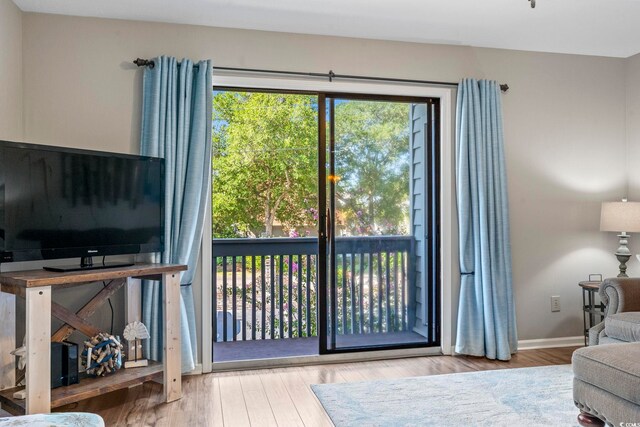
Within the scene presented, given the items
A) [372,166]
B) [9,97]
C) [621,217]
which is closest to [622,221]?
[621,217]

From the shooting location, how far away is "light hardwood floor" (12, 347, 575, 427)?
250 centimetres

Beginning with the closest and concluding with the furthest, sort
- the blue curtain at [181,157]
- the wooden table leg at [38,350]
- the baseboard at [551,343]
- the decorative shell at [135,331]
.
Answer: the wooden table leg at [38,350]
the decorative shell at [135,331]
the blue curtain at [181,157]
the baseboard at [551,343]

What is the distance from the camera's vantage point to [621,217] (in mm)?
3545

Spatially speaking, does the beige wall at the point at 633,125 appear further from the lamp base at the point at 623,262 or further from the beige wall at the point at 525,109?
the lamp base at the point at 623,262

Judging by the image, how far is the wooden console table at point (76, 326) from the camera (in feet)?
7.10

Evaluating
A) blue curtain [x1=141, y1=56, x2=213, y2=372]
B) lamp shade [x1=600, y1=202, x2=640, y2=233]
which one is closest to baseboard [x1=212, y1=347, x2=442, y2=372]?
blue curtain [x1=141, y1=56, x2=213, y2=372]

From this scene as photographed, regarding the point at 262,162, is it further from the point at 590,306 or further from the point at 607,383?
the point at 607,383

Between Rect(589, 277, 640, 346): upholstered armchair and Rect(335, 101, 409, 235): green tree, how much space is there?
4.77 feet

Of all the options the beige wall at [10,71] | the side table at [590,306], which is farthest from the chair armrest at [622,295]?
the beige wall at [10,71]

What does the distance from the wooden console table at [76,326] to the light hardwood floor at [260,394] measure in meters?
0.16

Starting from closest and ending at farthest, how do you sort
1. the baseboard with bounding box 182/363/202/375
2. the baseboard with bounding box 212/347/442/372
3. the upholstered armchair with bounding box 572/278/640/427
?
the upholstered armchair with bounding box 572/278/640/427, the baseboard with bounding box 182/363/202/375, the baseboard with bounding box 212/347/442/372

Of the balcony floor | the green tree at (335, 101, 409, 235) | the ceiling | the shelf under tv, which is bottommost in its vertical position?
the balcony floor

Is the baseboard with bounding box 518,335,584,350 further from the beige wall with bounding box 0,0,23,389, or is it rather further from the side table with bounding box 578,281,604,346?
the beige wall with bounding box 0,0,23,389

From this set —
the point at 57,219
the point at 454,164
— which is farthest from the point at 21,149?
the point at 454,164
